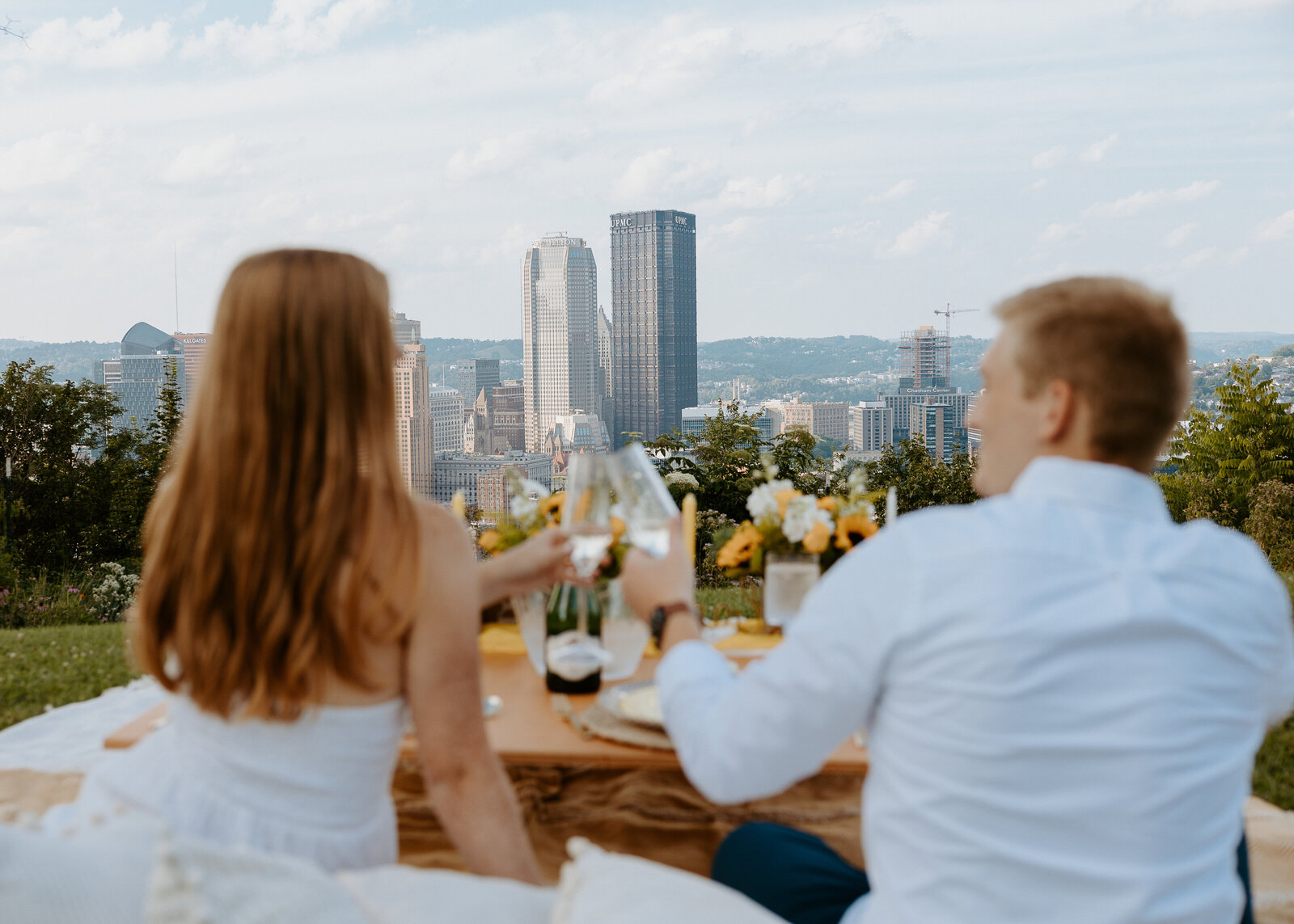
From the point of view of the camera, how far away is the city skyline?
2077 inches

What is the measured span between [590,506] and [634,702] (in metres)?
0.41

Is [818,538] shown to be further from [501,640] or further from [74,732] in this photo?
[74,732]

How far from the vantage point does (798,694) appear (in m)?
1.08

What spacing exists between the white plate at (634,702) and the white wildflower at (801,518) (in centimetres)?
46

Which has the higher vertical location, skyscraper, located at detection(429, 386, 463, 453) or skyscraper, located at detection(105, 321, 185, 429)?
skyscraper, located at detection(105, 321, 185, 429)

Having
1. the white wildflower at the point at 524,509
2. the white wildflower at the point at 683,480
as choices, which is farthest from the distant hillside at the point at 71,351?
the white wildflower at the point at 524,509

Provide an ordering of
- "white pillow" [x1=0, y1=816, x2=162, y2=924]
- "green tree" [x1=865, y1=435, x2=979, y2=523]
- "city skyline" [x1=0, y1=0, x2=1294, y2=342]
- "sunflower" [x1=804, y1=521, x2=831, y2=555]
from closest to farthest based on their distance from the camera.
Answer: "white pillow" [x1=0, y1=816, x2=162, y2=924] → "sunflower" [x1=804, y1=521, x2=831, y2=555] → "green tree" [x1=865, y1=435, x2=979, y2=523] → "city skyline" [x1=0, y1=0, x2=1294, y2=342]

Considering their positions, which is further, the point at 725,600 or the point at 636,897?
the point at 725,600

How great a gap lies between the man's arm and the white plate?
0.49m

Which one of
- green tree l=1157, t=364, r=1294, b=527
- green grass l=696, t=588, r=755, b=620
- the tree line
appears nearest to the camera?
green grass l=696, t=588, r=755, b=620

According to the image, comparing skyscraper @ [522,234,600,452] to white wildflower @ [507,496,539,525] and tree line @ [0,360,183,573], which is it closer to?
tree line @ [0,360,183,573]

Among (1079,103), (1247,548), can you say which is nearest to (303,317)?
(1247,548)

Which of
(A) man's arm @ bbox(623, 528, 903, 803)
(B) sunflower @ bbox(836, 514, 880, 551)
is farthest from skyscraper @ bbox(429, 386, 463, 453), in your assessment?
(A) man's arm @ bbox(623, 528, 903, 803)

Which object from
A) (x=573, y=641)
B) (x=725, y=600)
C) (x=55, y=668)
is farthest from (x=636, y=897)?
(x=725, y=600)
